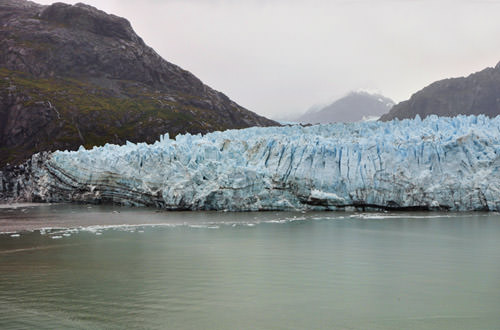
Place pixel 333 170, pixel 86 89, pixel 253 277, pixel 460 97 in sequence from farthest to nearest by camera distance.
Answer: pixel 460 97 < pixel 86 89 < pixel 333 170 < pixel 253 277

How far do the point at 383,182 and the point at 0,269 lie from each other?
21.4m

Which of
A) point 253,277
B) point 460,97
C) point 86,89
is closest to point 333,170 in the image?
point 253,277

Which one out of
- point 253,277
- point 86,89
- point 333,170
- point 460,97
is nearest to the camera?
point 253,277

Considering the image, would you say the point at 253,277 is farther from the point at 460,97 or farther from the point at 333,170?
the point at 460,97

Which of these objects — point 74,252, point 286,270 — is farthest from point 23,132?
point 286,270

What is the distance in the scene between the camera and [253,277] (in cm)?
1152

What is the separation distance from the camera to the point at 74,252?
14891mm

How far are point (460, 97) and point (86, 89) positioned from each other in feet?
265

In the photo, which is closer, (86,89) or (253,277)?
(253,277)

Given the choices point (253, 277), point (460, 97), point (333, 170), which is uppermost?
point (460, 97)

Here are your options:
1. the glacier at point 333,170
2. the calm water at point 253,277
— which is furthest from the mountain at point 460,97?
the calm water at point 253,277

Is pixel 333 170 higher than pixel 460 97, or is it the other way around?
pixel 460 97

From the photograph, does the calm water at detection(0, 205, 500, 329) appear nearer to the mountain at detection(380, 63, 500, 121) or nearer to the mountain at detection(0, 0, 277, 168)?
the mountain at detection(0, 0, 277, 168)

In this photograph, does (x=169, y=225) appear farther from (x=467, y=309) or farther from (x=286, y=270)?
(x=467, y=309)
